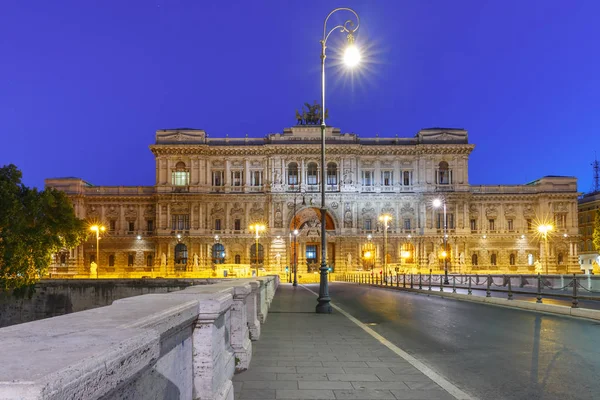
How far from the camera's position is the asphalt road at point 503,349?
7695 mm

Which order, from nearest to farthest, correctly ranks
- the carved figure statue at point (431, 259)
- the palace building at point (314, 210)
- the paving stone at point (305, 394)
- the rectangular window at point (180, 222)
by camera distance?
the paving stone at point (305, 394), the carved figure statue at point (431, 259), the palace building at point (314, 210), the rectangular window at point (180, 222)

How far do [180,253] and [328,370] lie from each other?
6661 centimetres

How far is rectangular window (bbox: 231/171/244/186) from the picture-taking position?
75562mm

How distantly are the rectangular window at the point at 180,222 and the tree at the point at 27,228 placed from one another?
27638 mm

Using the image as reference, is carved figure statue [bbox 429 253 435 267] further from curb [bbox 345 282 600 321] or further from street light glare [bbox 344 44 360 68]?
street light glare [bbox 344 44 360 68]

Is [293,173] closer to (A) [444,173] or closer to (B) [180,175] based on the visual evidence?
(B) [180,175]

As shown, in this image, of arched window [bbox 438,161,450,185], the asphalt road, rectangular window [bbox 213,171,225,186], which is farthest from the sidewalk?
arched window [bbox 438,161,450,185]

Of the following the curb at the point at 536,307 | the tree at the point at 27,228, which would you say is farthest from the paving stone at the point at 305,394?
the tree at the point at 27,228

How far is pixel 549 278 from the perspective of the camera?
26594 millimetres

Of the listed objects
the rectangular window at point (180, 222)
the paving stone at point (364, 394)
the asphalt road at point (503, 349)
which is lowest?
the asphalt road at point (503, 349)

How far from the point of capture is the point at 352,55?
20.5 metres

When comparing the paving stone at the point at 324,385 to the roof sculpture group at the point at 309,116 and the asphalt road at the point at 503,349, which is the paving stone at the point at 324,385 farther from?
the roof sculpture group at the point at 309,116

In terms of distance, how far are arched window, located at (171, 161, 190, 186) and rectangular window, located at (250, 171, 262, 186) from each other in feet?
29.1

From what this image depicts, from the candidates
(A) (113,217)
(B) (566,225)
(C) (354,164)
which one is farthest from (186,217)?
(B) (566,225)
